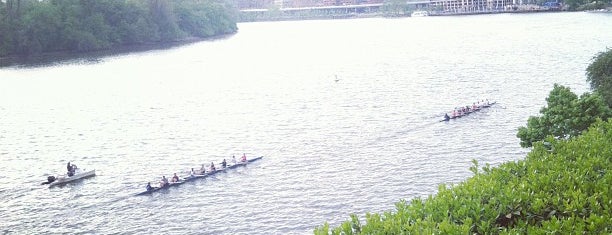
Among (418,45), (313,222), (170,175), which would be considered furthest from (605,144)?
(418,45)

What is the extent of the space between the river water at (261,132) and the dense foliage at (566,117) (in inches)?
399

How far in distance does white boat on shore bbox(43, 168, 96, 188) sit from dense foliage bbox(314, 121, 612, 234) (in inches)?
1601

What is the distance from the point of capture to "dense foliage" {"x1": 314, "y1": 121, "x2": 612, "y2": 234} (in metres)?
15.7

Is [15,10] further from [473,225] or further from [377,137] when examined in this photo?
[473,225]

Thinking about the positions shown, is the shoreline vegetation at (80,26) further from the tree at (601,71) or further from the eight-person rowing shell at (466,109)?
the tree at (601,71)

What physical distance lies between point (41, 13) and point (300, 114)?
92553 millimetres

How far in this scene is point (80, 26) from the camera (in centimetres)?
15388

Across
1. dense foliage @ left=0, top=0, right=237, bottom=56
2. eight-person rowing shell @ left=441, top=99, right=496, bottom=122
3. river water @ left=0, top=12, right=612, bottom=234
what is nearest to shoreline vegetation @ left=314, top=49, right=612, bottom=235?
river water @ left=0, top=12, right=612, bottom=234

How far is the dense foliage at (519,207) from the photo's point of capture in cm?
1566

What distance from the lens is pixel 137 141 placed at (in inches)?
2650

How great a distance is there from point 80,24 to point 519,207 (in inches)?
5971

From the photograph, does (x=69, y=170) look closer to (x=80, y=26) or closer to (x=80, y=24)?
(x=80, y=24)

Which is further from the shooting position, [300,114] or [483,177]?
[300,114]

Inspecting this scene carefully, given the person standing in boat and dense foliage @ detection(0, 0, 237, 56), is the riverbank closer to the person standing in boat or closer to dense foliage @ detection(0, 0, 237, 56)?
dense foliage @ detection(0, 0, 237, 56)
